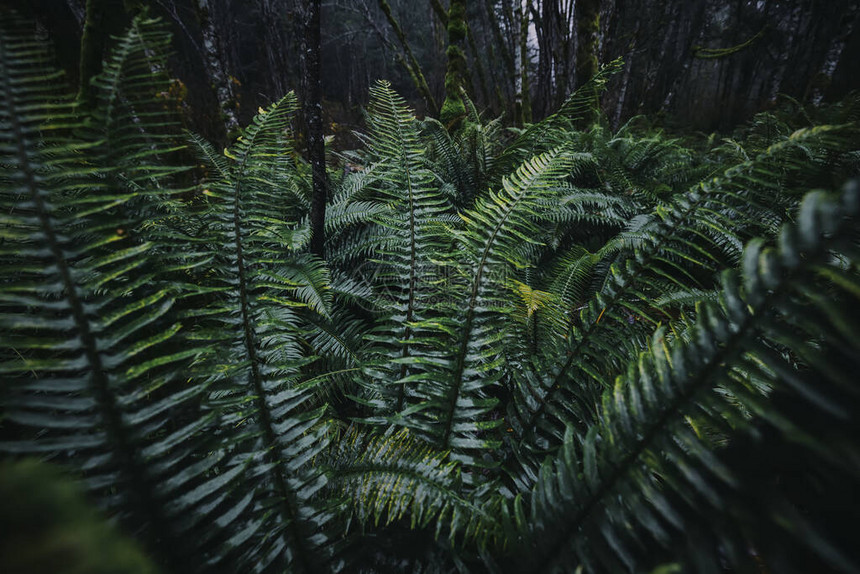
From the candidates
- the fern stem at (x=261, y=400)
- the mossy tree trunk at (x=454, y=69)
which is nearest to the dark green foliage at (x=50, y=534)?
the fern stem at (x=261, y=400)

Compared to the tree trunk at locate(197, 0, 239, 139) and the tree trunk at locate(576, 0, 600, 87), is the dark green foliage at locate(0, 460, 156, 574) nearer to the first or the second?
the tree trunk at locate(197, 0, 239, 139)

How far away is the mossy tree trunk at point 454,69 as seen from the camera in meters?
4.38

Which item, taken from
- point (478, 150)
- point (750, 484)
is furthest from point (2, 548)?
point (478, 150)

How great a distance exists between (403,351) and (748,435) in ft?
2.61

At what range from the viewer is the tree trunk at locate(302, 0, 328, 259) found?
161 cm

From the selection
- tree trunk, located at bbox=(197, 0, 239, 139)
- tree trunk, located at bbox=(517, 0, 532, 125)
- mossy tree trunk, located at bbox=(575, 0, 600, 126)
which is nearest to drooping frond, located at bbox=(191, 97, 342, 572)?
tree trunk, located at bbox=(197, 0, 239, 139)

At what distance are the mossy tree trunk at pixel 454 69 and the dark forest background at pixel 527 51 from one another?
0.82 meters

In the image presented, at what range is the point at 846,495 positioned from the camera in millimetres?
337

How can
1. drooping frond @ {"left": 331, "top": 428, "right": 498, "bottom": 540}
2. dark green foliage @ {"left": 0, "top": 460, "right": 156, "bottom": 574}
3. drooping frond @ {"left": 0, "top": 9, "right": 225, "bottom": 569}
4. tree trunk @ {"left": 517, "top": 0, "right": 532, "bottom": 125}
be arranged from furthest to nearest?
tree trunk @ {"left": 517, "top": 0, "right": 532, "bottom": 125}, drooping frond @ {"left": 331, "top": 428, "right": 498, "bottom": 540}, drooping frond @ {"left": 0, "top": 9, "right": 225, "bottom": 569}, dark green foliage @ {"left": 0, "top": 460, "right": 156, "bottom": 574}

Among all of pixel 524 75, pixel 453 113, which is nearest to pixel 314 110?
pixel 453 113

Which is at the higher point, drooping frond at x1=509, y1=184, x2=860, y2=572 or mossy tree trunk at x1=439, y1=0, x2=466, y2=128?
mossy tree trunk at x1=439, y1=0, x2=466, y2=128

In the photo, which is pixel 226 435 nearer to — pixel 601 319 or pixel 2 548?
pixel 2 548

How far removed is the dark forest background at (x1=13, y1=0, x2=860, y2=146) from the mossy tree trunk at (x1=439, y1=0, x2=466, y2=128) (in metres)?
0.82

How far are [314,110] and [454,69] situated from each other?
11.8ft
